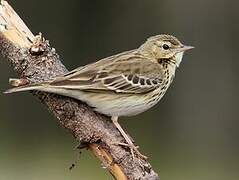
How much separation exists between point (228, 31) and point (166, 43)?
33.7 ft

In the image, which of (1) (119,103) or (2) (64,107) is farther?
(1) (119,103)

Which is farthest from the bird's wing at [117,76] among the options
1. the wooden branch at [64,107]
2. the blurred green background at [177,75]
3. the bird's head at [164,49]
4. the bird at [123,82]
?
the blurred green background at [177,75]

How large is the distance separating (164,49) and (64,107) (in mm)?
1788

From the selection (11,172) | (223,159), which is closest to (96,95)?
(11,172)

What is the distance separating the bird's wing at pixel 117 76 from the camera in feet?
22.5

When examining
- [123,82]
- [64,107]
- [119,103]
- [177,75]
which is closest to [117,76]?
[123,82]

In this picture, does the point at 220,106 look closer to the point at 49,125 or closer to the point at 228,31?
the point at 228,31

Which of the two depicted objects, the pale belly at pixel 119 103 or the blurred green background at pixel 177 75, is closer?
the pale belly at pixel 119 103

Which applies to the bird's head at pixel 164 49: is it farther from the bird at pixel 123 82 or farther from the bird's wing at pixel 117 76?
the bird's wing at pixel 117 76

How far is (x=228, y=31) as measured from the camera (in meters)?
18.2

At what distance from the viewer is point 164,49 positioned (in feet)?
26.6

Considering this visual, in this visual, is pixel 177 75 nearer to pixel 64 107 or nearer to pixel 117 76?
pixel 117 76

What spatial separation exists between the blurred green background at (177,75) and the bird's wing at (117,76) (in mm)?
9225

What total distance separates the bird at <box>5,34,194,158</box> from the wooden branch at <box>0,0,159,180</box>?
0.08m
